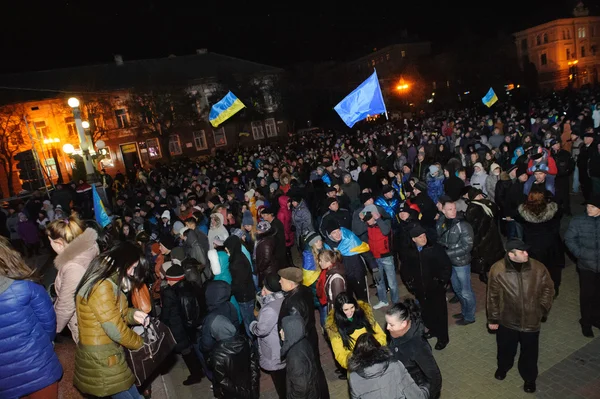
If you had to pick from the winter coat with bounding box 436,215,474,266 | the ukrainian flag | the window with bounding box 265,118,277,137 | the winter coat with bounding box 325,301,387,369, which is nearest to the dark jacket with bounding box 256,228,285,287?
the winter coat with bounding box 325,301,387,369

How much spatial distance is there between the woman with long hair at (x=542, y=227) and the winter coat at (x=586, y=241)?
0.57 m

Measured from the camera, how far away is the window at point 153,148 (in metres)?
41.5

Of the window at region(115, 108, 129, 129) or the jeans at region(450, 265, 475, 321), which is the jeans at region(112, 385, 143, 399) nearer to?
the jeans at region(450, 265, 475, 321)

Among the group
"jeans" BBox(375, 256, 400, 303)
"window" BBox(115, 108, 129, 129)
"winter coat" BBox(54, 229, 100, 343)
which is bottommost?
"jeans" BBox(375, 256, 400, 303)

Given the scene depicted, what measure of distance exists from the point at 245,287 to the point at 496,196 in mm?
5723

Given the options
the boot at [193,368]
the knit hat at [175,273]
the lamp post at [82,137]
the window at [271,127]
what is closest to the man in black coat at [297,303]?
the knit hat at [175,273]

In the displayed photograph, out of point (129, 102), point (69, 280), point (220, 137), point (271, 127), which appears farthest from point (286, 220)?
point (271, 127)

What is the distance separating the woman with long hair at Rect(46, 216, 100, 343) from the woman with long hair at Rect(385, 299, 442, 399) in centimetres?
284

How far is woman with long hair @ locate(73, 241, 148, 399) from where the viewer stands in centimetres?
315

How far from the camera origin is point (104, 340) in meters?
3.24

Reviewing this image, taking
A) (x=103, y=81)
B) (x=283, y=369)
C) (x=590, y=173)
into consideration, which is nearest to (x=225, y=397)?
(x=283, y=369)

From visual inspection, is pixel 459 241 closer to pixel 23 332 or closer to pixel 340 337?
pixel 340 337

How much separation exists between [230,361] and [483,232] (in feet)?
14.4

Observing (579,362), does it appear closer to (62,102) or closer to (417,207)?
(417,207)
